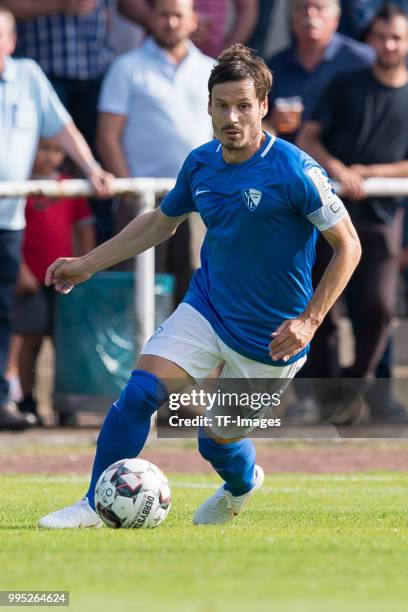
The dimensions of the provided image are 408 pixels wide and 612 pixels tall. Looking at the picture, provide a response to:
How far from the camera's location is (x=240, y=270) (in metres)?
6.92

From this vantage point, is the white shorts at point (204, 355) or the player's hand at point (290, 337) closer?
the player's hand at point (290, 337)

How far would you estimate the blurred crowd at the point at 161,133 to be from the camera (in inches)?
452

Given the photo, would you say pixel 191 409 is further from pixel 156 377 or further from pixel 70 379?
pixel 156 377

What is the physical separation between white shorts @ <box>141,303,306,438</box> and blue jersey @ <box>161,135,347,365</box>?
47 mm

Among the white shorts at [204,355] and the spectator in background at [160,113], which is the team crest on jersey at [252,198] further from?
the spectator in background at [160,113]

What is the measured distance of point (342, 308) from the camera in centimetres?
1303

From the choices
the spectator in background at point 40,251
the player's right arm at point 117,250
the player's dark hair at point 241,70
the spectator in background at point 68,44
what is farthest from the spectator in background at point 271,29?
the player's dark hair at point 241,70

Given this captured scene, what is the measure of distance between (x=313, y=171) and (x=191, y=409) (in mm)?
4272

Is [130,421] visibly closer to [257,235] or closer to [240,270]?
[240,270]

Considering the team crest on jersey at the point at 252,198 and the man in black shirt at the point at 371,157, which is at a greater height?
the team crest on jersey at the point at 252,198

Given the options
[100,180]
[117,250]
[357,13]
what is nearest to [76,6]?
[100,180]

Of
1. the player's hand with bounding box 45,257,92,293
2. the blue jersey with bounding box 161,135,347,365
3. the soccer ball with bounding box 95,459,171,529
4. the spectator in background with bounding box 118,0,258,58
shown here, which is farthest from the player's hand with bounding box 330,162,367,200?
the soccer ball with bounding box 95,459,171,529

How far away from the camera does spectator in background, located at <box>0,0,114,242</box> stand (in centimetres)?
1227

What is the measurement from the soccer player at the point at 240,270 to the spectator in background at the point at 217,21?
19.7ft
